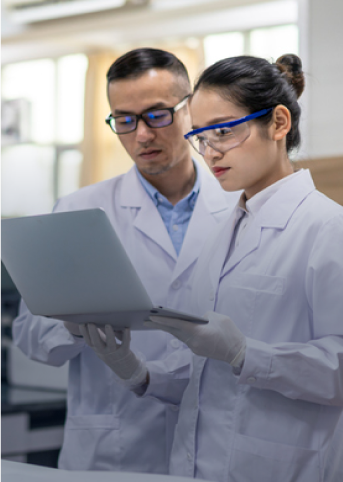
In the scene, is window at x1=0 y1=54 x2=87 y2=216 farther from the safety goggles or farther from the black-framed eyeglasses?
the safety goggles

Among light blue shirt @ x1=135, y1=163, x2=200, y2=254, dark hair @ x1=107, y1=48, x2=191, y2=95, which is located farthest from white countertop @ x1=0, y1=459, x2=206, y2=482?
dark hair @ x1=107, y1=48, x2=191, y2=95

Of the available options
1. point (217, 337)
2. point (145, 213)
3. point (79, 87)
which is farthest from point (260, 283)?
point (79, 87)

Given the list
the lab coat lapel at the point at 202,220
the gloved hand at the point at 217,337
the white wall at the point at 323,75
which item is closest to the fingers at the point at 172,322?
the gloved hand at the point at 217,337

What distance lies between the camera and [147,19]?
15.1 feet

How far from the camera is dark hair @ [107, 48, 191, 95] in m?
1.76

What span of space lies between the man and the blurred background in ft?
1.36

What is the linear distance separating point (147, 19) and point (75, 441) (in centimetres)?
379

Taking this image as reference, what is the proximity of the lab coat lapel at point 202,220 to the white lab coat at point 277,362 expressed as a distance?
32 cm

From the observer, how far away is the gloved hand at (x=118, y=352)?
1.33 m

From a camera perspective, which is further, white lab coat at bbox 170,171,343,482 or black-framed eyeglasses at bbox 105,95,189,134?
black-framed eyeglasses at bbox 105,95,189,134

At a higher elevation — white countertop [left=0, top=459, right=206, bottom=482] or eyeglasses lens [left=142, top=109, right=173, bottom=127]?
eyeglasses lens [left=142, top=109, right=173, bottom=127]

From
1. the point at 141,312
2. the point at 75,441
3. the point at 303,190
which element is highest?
the point at 303,190

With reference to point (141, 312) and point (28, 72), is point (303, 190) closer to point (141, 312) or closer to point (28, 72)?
point (141, 312)

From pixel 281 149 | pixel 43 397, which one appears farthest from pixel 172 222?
pixel 43 397
